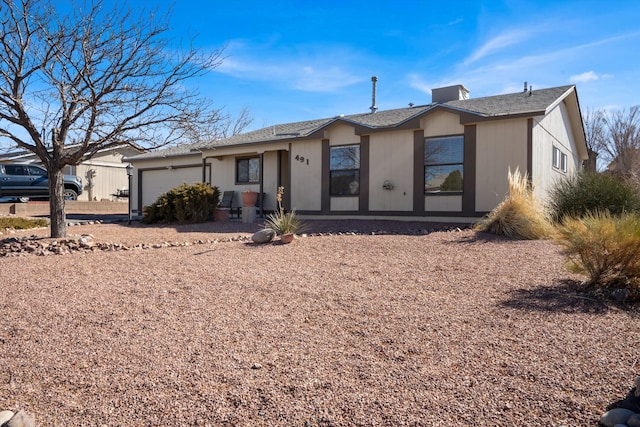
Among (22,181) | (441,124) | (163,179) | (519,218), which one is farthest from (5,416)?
(22,181)

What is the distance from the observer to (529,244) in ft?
21.3

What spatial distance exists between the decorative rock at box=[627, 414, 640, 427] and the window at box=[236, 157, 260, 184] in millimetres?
12855

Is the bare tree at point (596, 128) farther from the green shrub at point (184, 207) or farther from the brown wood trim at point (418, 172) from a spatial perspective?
the green shrub at point (184, 207)

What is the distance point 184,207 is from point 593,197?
892 cm

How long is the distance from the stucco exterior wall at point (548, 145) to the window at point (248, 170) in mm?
7990

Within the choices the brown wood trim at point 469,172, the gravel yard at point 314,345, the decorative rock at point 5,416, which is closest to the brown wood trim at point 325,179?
the brown wood trim at point 469,172

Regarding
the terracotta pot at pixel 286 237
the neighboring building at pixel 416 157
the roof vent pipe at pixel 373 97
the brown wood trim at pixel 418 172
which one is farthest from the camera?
the roof vent pipe at pixel 373 97

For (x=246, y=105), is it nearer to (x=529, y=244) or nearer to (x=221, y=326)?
(x=529, y=244)

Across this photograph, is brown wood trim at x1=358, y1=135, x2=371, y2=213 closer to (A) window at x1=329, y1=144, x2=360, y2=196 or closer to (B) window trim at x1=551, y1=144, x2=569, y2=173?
(A) window at x1=329, y1=144, x2=360, y2=196

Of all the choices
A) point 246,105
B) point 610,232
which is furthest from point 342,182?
point 246,105

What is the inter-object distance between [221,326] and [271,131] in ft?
41.2

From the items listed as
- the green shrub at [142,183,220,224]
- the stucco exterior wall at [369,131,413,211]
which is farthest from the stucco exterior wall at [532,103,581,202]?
the green shrub at [142,183,220,224]

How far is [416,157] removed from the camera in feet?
35.1

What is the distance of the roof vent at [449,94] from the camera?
539 inches
